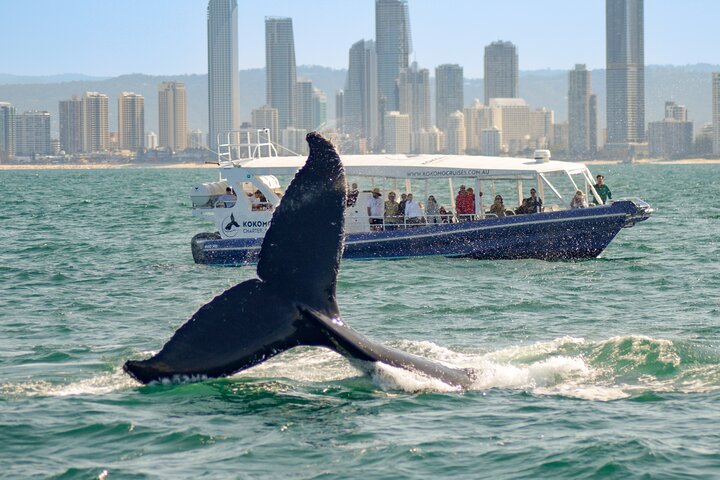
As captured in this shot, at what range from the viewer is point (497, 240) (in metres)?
25.7

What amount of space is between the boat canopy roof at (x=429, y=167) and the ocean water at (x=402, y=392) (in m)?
→ 3.29

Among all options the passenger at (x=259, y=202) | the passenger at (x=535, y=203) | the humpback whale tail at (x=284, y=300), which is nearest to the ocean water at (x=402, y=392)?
the humpback whale tail at (x=284, y=300)

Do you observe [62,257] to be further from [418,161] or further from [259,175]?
[418,161]

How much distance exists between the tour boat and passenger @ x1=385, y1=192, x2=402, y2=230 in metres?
0.03

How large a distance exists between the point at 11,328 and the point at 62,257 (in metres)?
13.1

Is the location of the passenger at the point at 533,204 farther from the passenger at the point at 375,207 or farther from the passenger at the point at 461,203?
the passenger at the point at 375,207

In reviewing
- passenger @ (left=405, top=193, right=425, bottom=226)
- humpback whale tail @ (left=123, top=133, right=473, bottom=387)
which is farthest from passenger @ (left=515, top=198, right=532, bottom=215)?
humpback whale tail @ (left=123, top=133, right=473, bottom=387)

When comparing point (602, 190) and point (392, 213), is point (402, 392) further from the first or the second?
point (602, 190)

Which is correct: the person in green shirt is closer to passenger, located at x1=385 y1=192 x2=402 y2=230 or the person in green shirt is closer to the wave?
passenger, located at x1=385 y1=192 x2=402 y2=230

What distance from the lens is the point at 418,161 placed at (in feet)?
90.3

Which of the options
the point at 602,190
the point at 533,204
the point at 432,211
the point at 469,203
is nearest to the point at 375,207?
the point at 432,211

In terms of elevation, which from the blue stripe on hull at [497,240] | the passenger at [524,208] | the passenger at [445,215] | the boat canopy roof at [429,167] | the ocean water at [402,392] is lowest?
the ocean water at [402,392]

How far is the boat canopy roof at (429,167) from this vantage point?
2614 centimetres

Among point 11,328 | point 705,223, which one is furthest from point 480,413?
point 705,223
